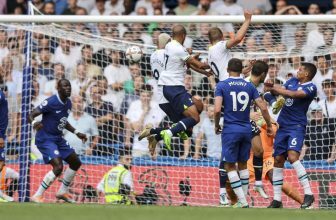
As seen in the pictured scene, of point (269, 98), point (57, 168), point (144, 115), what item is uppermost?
point (144, 115)

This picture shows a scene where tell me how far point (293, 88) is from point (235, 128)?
931 mm

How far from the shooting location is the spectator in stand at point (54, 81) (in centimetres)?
1798

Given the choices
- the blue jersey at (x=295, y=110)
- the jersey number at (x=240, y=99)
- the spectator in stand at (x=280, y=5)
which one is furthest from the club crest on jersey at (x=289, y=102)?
the spectator in stand at (x=280, y=5)

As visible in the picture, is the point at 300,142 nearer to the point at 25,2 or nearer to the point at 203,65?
the point at 203,65

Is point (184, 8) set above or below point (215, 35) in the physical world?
above

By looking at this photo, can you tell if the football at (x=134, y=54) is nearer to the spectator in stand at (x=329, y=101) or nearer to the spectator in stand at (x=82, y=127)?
the spectator in stand at (x=82, y=127)

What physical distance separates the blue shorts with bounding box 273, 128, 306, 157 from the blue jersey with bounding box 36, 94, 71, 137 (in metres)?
3.27

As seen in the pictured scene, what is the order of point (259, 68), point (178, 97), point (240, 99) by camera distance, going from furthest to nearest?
point (178, 97), point (259, 68), point (240, 99)

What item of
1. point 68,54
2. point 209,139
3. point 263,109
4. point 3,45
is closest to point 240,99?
point 263,109

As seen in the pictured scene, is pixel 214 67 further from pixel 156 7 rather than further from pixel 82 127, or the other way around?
pixel 156 7

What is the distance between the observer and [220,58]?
49.6ft

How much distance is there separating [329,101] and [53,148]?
3816mm

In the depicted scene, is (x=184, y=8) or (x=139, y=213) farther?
(x=184, y=8)

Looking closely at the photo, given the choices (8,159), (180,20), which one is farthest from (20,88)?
(180,20)
